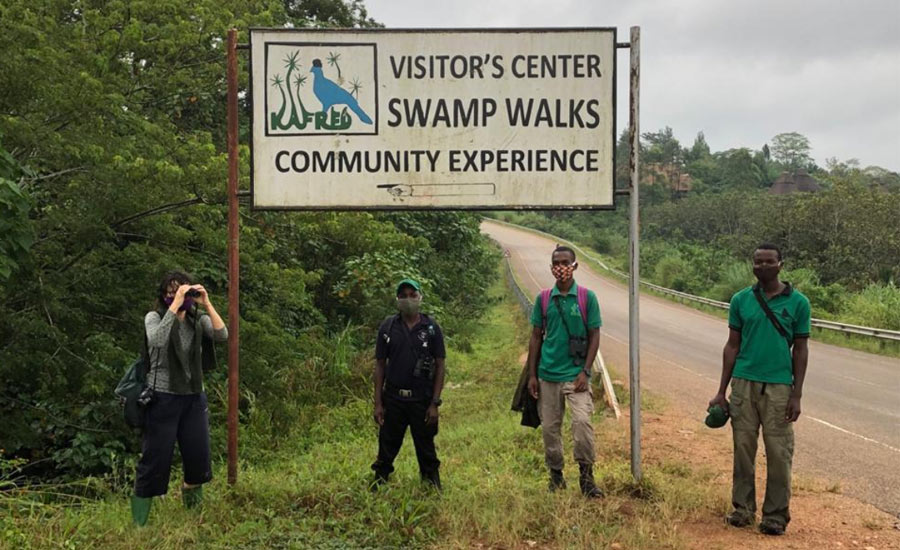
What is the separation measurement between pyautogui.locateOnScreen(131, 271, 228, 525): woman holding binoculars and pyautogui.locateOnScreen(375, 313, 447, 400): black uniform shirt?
3.63 feet

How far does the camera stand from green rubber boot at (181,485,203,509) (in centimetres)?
430

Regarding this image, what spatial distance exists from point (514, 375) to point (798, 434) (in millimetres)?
4831

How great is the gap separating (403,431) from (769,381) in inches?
96.0

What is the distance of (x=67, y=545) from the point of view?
3.66 meters

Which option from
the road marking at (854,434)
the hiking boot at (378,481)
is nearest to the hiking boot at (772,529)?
the hiking boot at (378,481)

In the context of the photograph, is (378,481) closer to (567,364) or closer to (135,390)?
(567,364)

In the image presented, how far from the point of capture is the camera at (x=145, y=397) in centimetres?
402

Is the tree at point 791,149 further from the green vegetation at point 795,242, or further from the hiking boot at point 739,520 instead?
the hiking boot at point 739,520

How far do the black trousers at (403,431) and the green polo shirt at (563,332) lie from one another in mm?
902

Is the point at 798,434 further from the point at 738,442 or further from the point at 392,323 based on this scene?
the point at 392,323

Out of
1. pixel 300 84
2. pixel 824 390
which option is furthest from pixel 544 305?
pixel 824 390

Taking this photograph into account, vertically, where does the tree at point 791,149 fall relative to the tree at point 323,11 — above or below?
above

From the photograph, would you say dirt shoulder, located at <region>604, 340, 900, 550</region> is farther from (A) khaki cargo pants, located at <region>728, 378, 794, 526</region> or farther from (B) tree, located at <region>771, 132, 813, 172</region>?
(B) tree, located at <region>771, 132, 813, 172</region>

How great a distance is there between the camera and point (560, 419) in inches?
187
